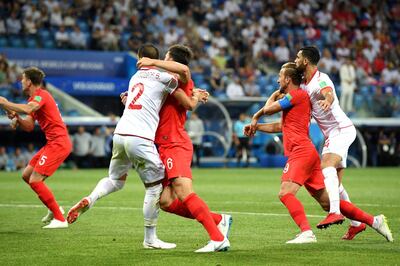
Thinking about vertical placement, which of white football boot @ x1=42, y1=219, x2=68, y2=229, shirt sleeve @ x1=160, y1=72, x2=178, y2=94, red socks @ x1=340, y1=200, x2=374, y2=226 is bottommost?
white football boot @ x1=42, y1=219, x2=68, y2=229

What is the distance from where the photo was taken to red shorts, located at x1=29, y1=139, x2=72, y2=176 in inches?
488

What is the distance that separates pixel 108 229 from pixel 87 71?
1939cm

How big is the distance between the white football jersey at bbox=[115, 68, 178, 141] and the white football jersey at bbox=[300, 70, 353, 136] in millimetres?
2064

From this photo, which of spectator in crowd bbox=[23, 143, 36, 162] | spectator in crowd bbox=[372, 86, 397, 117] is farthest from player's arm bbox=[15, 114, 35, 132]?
spectator in crowd bbox=[372, 86, 397, 117]

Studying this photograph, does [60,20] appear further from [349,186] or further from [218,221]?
[218,221]

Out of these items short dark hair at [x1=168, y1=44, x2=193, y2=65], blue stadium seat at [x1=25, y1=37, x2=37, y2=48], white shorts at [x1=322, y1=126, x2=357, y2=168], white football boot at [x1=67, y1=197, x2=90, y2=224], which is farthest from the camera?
blue stadium seat at [x1=25, y1=37, x2=37, y2=48]

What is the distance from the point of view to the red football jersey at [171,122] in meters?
9.59

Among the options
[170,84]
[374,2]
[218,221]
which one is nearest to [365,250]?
[218,221]

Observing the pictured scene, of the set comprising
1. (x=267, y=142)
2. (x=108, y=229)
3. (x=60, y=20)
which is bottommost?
(x=267, y=142)

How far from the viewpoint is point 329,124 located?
11016 millimetres

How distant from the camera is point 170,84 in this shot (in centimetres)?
939

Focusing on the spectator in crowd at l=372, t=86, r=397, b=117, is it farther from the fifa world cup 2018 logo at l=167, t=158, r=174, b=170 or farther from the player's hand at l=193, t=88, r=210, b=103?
the fifa world cup 2018 logo at l=167, t=158, r=174, b=170

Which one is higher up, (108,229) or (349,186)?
(108,229)

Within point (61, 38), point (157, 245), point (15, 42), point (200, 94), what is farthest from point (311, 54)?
point (15, 42)
